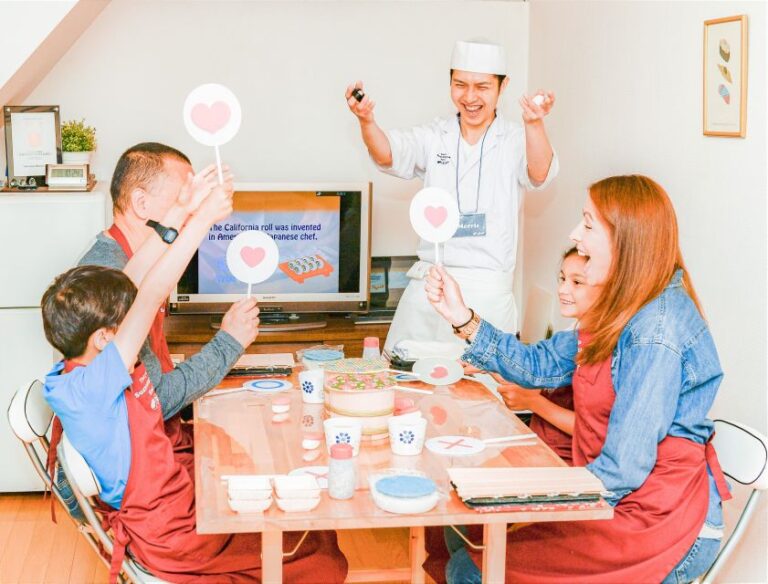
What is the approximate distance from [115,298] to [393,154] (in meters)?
1.63

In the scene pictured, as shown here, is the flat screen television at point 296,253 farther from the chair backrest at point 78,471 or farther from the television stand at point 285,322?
the chair backrest at point 78,471

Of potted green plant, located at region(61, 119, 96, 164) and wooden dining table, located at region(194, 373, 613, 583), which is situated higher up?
potted green plant, located at region(61, 119, 96, 164)

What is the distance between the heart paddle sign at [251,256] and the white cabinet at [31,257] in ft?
4.21

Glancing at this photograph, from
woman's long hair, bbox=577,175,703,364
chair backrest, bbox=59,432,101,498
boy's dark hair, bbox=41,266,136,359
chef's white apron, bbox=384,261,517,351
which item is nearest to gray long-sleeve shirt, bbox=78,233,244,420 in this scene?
boy's dark hair, bbox=41,266,136,359

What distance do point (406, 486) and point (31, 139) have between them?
271cm

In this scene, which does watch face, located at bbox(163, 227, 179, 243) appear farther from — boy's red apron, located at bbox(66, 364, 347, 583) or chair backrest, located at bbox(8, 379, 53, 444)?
chair backrest, located at bbox(8, 379, 53, 444)

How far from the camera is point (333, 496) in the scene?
195cm

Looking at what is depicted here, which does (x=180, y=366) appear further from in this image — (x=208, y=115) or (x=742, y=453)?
(x=742, y=453)

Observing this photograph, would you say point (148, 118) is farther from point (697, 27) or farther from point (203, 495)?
point (203, 495)

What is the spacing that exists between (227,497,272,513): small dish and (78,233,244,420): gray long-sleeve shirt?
671 mm

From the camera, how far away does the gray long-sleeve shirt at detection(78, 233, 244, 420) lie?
250 centimetres

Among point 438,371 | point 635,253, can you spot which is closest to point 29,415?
point 438,371

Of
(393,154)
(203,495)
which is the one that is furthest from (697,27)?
(203,495)

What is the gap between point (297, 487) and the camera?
75.3 inches
